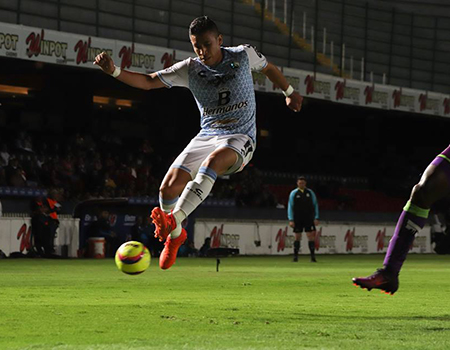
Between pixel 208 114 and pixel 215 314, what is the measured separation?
7.21ft

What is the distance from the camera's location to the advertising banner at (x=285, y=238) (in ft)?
83.8

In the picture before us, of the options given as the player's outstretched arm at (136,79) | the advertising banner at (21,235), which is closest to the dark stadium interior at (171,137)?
the advertising banner at (21,235)

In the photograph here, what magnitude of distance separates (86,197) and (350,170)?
20.2 m

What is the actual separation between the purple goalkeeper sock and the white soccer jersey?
2.73 meters

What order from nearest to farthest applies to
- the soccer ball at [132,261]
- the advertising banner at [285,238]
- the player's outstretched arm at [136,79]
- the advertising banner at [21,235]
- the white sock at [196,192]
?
the soccer ball at [132,261] → the white sock at [196,192] → the player's outstretched arm at [136,79] → the advertising banner at [21,235] → the advertising banner at [285,238]

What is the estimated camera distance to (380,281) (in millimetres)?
6543

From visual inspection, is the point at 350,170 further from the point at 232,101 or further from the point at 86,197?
the point at 232,101

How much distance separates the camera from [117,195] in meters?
24.6

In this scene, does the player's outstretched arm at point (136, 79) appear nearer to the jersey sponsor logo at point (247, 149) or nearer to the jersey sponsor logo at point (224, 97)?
the jersey sponsor logo at point (224, 97)

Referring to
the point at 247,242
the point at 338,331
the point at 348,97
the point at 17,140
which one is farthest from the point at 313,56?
the point at 338,331

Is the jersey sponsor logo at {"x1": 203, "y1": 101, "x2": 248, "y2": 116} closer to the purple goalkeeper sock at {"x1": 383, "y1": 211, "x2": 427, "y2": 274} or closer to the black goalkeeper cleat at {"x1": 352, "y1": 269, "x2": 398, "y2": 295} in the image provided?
the purple goalkeeper sock at {"x1": 383, "y1": 211, "x2": 427, "y2": 274}

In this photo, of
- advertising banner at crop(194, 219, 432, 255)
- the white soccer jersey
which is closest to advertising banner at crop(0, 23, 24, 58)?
advertising banner at crop(194, 219, 432, 255)

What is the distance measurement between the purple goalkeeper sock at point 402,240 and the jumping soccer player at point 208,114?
2.41m

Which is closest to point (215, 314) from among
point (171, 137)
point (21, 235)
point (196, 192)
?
point (196, 192)
